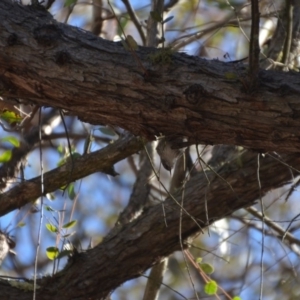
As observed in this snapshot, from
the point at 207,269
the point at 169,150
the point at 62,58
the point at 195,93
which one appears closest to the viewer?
the point at 195,93

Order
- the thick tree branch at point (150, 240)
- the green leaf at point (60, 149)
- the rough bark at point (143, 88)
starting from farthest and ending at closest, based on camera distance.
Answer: the green leaf at point (60, 149) < the thick tree branch at point (150, 240) < the rough bark at point (143, 88)

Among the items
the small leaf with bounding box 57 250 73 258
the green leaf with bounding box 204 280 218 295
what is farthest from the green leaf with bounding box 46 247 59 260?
the green leaf with bounding box 204 280 218 295

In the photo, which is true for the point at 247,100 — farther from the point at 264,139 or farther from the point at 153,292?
the point at 153,292

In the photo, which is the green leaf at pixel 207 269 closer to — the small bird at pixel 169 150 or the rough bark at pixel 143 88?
the small bird at pixel 169 150

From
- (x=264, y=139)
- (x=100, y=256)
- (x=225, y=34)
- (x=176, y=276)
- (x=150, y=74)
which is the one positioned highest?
(x=225, y=34)

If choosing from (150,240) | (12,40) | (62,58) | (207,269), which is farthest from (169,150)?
(207,269)

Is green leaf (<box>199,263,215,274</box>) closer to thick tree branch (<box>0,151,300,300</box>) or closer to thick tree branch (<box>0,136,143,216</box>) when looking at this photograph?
thick tree branch (<box>0,151,300,300</box>)

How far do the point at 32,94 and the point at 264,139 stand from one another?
1.99ft

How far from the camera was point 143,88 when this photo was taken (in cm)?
191

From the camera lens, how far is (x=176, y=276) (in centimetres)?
632

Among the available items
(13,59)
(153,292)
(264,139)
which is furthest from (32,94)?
(153,292)

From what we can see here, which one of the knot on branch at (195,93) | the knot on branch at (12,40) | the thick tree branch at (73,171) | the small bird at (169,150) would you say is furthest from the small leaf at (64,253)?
the knot on branch at (195,93)

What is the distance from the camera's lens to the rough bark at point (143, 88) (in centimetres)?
184

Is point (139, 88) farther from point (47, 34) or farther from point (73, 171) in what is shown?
point (73, 171)
